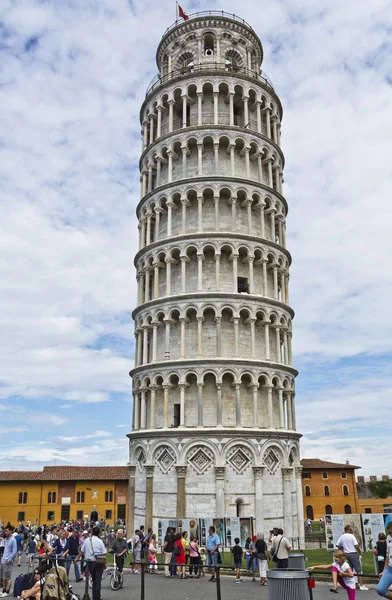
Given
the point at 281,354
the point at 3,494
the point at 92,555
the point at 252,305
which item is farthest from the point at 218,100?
the point at 3,494

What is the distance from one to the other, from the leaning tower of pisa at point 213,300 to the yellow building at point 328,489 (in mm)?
38418

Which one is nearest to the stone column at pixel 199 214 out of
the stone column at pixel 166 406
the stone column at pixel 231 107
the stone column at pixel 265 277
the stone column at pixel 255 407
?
the stone column at pixel 265 277

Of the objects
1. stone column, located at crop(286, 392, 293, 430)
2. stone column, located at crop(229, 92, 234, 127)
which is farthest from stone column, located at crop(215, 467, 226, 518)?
stone column, located at crop(229, 92, 234, 127)

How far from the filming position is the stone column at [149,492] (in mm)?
34206

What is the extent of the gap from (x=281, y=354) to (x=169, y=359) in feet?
27.0

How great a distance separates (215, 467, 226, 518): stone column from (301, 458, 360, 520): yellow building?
141 feet

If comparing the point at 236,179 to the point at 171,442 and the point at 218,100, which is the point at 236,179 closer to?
the point at 218,100

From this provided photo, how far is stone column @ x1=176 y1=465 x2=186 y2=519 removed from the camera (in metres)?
33.0

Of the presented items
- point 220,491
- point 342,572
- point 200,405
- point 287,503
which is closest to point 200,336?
point 200,405

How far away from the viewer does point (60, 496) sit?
227 feet

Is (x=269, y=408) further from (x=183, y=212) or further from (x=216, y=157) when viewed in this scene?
(x=216, y=157)

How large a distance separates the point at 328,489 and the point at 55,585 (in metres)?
68.1

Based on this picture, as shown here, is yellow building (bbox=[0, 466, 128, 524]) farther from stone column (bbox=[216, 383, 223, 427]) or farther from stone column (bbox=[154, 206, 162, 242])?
stone column (bbox=[154, 206, 162, 242])

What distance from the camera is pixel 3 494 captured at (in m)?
68.5
